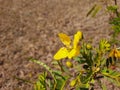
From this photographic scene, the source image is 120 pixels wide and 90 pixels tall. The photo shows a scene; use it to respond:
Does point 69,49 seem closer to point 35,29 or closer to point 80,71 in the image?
point 80,71

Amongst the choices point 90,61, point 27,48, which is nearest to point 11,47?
point 27,48

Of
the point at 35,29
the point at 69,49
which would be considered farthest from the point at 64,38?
the point at 35,29

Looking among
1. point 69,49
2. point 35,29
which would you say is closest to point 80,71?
point 69,49

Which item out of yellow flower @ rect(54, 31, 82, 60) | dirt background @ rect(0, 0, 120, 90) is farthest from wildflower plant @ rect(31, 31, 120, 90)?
dirt background @ rect(0, 0, 120, 90)

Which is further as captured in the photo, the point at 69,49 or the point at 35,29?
the point at 35,29

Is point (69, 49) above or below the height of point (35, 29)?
above

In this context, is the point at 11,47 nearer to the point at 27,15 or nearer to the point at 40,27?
the point at 40,27

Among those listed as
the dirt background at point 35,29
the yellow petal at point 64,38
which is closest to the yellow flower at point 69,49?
the yellow petal at point 64,38

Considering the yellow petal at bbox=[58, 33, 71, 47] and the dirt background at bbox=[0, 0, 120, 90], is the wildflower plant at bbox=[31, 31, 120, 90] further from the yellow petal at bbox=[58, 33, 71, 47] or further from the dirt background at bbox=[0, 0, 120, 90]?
the dirt background at bbox=[0, 0, 120, 90]
